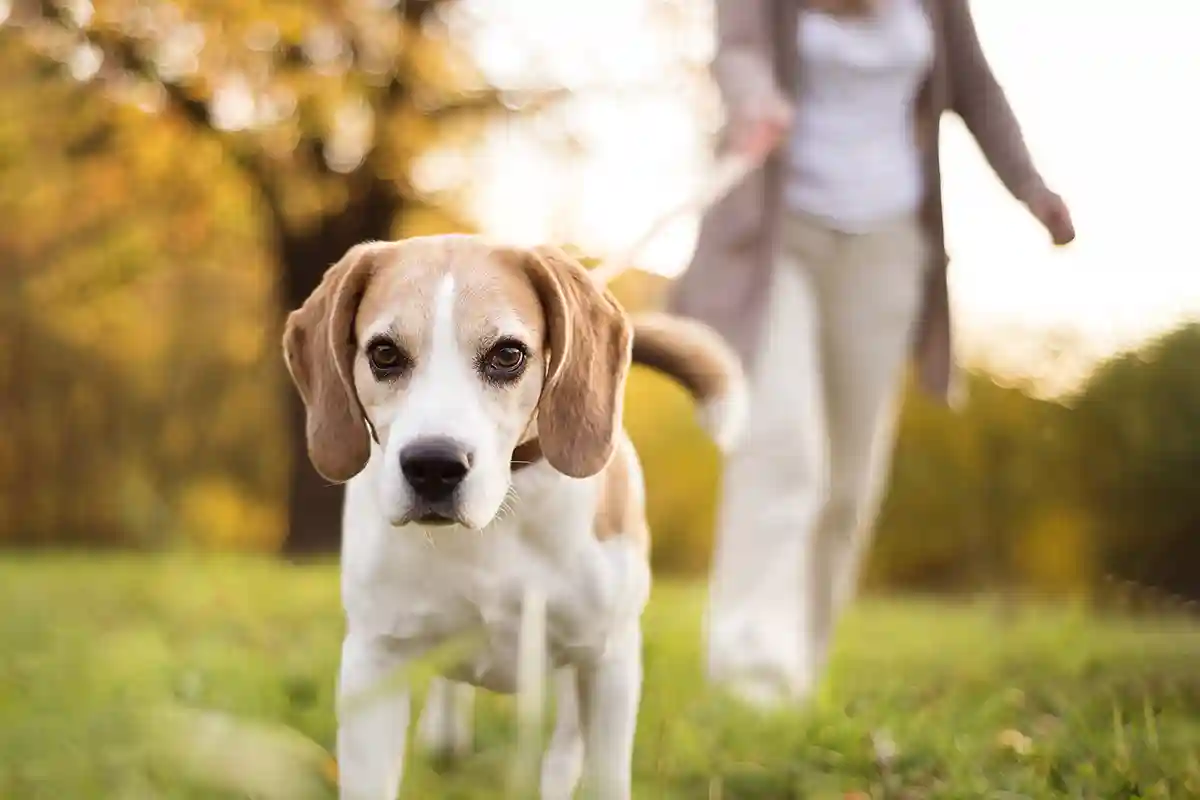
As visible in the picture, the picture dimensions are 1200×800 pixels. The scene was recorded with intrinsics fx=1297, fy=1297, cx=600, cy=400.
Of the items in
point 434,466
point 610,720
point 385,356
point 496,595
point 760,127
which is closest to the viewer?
point 434,466

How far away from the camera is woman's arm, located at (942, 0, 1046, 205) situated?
3.99 m

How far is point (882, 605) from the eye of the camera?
11.6m

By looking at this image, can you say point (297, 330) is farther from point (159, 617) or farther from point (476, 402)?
point (159, 617)

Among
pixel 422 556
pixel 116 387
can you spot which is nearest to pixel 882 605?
pixel 116 387

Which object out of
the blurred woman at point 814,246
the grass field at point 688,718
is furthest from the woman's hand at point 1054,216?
the grass field at point 688,718

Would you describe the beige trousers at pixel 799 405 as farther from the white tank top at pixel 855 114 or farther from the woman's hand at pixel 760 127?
the woman's hand at pixel 760 127

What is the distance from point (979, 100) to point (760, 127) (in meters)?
0.98

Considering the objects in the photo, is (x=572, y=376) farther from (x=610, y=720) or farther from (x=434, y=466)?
(x=610, y=720)

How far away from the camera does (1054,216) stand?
148 inches

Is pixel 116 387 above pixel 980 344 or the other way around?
the other way around

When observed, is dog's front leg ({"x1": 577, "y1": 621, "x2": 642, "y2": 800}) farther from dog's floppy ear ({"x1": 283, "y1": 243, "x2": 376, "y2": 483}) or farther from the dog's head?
dog's floppy ear ({"x1": 283, "y1": 243, "x2": 376, "y2": 483})

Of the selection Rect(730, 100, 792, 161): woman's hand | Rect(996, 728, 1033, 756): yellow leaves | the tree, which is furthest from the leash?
the tree

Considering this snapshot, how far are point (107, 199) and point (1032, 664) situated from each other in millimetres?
8839

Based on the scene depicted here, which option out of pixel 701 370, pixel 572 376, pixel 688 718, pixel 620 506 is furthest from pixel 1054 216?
pixel 572 376
